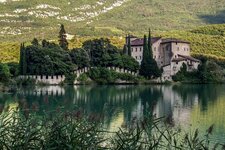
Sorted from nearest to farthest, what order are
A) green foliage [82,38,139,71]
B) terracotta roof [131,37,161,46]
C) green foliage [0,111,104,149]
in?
green foliage [0,111,104,149], green foliage [82,38,139,71], terracotta roof [131,37,161,46]

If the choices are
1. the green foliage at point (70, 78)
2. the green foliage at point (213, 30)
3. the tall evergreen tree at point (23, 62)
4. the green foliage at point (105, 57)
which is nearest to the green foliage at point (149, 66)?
the green foliage at point (105, 57)

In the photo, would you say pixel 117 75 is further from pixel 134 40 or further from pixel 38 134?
pixel 38 134

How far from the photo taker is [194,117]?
34688mm

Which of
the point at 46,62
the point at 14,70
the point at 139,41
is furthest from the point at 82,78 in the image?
the point at 139,41

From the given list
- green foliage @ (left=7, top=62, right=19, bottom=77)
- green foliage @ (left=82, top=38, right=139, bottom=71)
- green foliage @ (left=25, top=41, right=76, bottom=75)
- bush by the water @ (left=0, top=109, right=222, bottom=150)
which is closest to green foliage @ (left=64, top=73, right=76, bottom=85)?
green foliage @ (left=25, top=41, right=76, bottom=75)

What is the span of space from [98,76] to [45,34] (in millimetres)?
79703

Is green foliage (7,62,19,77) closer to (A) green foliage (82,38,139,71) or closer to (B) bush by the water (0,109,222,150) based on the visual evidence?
(A) green foliage (82,38,139,71)

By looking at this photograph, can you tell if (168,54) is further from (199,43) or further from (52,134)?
(52,134)

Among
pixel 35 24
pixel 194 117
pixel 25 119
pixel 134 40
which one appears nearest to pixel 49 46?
pixel 134 40

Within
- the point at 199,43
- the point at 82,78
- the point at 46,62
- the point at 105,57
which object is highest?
the point at 199,43

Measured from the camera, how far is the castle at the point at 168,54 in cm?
8470

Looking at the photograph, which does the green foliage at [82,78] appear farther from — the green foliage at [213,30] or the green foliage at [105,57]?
the green foliage at [213,30]

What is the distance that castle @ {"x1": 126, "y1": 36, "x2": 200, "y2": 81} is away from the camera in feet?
278

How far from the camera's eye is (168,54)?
3440 inches
